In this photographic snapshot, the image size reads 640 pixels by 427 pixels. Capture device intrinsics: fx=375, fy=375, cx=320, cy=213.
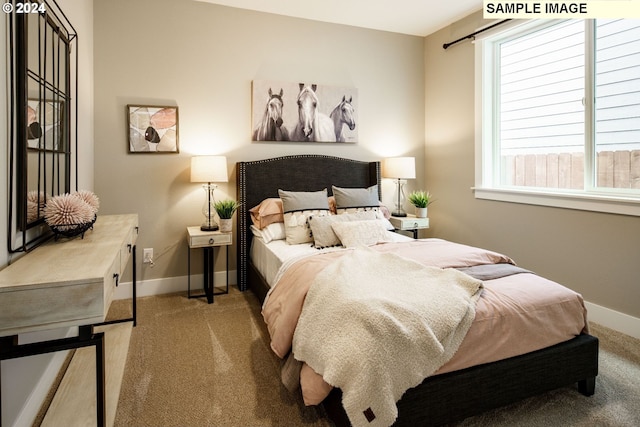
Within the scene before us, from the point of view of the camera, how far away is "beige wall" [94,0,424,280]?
3.28m

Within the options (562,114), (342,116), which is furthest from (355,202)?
(562,114)

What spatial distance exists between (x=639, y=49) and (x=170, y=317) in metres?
3.95

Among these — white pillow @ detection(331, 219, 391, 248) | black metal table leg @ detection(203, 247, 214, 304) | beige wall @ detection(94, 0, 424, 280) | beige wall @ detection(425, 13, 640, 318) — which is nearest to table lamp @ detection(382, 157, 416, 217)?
beige wall @ detection(94, 0, 424, 280)

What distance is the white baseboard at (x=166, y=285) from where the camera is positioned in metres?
3.40

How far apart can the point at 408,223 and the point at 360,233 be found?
3.80 feet

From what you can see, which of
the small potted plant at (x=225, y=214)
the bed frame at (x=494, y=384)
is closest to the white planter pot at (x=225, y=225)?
the small potted plant at (x=225, y=214)

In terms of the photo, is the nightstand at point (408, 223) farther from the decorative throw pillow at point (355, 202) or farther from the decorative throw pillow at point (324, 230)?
the decorative throw pillow at point (324, 230)

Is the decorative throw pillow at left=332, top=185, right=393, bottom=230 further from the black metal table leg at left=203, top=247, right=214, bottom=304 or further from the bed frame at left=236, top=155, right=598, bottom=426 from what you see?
the bed frame at left=236, top=155, right=598, bottom=426

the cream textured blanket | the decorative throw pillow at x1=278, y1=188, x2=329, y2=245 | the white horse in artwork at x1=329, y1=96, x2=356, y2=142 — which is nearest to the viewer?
the cream textured blanket

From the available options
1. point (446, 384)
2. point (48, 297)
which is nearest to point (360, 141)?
point (446, 384)

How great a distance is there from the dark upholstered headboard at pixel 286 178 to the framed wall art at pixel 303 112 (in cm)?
26

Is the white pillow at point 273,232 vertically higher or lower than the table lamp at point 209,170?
lower

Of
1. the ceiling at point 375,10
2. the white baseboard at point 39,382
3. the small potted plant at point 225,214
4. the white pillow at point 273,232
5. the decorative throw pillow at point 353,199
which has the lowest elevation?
the white baseboard at point 39,382

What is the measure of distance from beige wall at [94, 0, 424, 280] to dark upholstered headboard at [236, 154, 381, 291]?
17 cm
